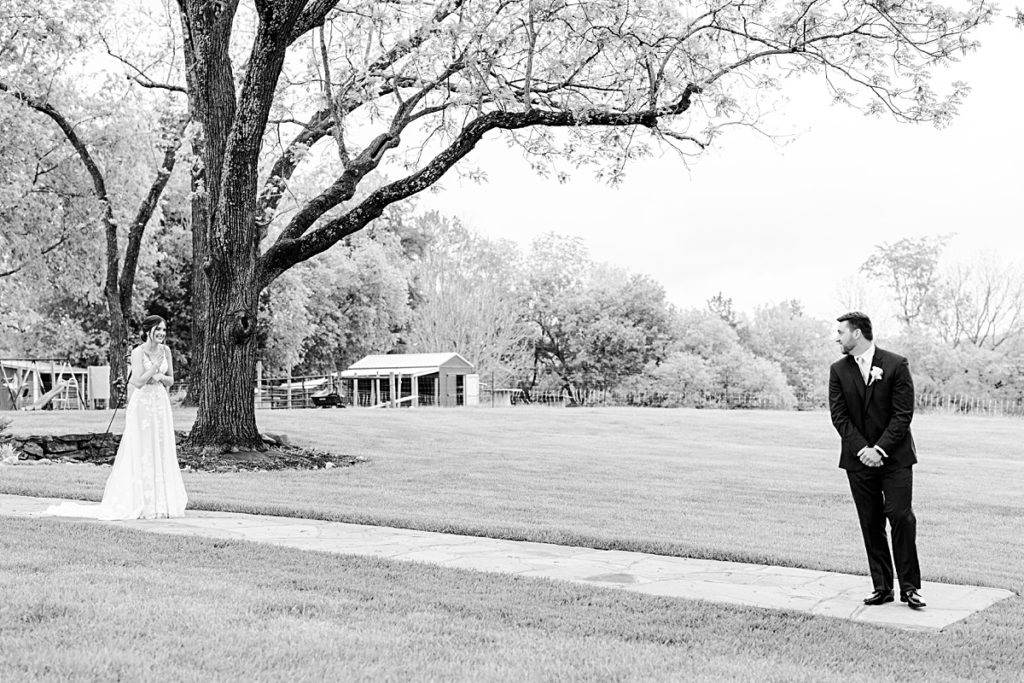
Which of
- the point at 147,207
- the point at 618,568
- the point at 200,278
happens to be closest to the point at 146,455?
the point at 618,568

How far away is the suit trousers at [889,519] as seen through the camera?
6.84 metres

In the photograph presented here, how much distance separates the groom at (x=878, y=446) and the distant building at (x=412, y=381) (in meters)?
46.8

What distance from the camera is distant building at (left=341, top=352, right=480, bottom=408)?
53.9 metres

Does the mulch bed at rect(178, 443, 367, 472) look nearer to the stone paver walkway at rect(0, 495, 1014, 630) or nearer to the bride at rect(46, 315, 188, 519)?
the bride at rect(46, 315, 188, 519)

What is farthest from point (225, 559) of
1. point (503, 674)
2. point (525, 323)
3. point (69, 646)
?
point (525, 323)

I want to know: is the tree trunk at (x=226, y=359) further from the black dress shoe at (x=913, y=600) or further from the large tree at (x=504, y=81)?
the black dress shoe at (x=913, y=600)

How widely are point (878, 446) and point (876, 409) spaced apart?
0.27 metres

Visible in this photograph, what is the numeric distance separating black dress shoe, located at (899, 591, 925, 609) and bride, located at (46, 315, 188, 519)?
707cm

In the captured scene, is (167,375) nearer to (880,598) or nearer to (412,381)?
(880,598)

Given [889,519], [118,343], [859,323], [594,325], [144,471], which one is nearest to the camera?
[889,519]

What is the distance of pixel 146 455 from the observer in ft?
34.6

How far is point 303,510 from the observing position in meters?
11.0

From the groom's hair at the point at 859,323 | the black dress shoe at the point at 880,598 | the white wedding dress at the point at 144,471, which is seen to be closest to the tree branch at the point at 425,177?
the white wedding dress at the point at 144,471

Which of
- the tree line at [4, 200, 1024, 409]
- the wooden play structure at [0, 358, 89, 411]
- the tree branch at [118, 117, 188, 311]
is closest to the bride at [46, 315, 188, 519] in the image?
the tree branch at [118, 117, 188, 311]
